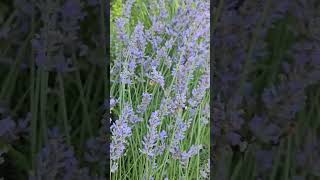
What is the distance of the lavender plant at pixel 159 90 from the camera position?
1098mm

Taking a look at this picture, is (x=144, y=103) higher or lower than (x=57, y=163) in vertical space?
higher

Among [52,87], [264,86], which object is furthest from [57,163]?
[264,86]

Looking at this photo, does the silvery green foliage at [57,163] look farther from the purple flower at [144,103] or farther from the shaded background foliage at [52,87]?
the purple flower at [144,103]

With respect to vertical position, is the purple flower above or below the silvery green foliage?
above

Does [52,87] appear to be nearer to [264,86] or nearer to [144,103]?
[144,103]

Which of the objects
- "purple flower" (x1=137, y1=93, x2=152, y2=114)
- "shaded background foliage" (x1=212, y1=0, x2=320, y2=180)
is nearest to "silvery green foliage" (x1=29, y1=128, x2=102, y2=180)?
"purple flower" (x1=137, y1=93, x2=152, y2=114)

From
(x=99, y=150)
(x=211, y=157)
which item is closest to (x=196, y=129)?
(x=211, y=157)

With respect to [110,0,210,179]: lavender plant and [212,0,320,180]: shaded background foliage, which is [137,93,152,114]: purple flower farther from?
[212,0,320,180]: shaded background foliage

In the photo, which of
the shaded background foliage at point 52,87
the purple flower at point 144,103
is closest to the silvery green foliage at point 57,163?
the shaded background foliage at point 52,87

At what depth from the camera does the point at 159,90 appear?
111 centimetres

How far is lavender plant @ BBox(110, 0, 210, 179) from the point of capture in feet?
3.60

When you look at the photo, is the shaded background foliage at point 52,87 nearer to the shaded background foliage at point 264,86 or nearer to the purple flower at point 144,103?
the purple flower at point 144,103

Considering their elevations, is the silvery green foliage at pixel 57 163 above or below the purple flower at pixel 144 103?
below

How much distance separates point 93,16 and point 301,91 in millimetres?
388
